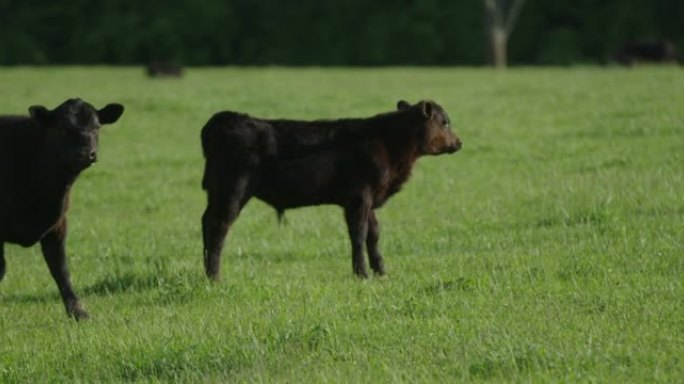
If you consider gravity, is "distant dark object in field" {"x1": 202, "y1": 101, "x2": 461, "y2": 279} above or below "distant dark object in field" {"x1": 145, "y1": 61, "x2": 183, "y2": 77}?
above

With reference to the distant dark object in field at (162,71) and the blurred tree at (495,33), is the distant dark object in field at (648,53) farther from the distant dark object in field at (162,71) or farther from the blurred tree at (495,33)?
the distant dark object in field at (162,71)

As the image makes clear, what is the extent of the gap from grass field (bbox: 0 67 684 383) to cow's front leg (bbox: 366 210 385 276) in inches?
10.0

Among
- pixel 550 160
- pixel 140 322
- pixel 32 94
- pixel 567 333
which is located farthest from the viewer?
pixel 32 94

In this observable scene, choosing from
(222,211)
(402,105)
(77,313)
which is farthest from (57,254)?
(402,105)

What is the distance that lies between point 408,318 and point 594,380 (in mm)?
1958

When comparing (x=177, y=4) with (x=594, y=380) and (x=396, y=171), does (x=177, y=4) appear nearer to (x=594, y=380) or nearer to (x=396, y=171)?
(x=396, y=171)

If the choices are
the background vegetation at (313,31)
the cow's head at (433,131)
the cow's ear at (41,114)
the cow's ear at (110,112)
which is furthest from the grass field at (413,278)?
the background vegetation at (313,31)

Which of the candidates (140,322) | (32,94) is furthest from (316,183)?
(32,94)

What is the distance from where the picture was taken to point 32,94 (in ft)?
104

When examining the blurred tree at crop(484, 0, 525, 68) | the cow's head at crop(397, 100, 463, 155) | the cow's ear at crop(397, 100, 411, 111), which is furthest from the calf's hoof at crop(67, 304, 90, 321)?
the blurred tree at crop(484, 0, 525, 68)

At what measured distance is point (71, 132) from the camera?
916cm

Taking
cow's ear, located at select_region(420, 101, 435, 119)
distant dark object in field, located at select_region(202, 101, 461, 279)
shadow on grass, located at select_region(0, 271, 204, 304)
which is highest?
cow's ear, located at select_region(420, 101, 435, 119)

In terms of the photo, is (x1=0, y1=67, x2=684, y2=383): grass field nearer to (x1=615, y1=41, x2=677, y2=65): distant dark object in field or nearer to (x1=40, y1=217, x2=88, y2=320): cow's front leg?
(x1=40, y1=217, x2=88, y2=320): cow's front leg

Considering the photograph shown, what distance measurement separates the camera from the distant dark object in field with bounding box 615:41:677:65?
1880 inches
